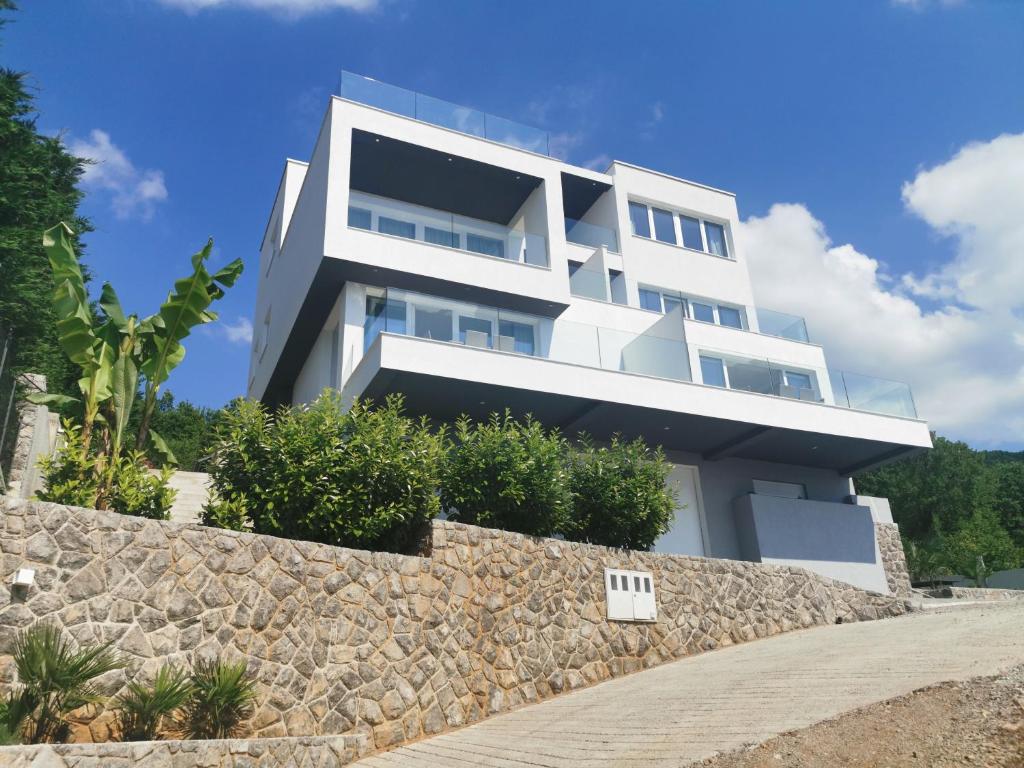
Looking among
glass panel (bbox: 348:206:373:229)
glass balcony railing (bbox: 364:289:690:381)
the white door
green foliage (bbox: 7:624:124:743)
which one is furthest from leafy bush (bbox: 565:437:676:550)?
glass panel (bbox: 348:206:373:229)

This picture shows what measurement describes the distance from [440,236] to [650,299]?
8211 millimetres

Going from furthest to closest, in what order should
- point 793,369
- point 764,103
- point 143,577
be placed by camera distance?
point 793,369
point 764,103
point 143,577

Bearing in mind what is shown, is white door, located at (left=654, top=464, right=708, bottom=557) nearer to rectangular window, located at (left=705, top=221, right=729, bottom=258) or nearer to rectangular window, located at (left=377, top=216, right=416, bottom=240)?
rectangular window, located at (left=705, top=221, right=729, bottom=258)

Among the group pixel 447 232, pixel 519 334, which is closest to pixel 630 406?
pixel 519 334

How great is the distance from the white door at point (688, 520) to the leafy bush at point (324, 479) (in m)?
11.0

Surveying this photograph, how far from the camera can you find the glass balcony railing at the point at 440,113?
20969 mm

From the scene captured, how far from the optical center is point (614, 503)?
14.4 metres

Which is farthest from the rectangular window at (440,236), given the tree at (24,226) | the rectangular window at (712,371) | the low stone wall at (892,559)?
the low stone wall at (892,559)

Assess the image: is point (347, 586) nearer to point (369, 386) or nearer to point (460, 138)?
point (369, 386)

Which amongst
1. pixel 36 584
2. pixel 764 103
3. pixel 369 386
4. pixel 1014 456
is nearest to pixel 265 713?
pixel 36 584

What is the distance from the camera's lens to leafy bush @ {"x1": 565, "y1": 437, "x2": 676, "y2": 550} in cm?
1446

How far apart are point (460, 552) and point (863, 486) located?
47043mm

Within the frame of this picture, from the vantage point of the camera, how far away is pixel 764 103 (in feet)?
50.6

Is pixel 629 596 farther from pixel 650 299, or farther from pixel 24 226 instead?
pixel 24 226
